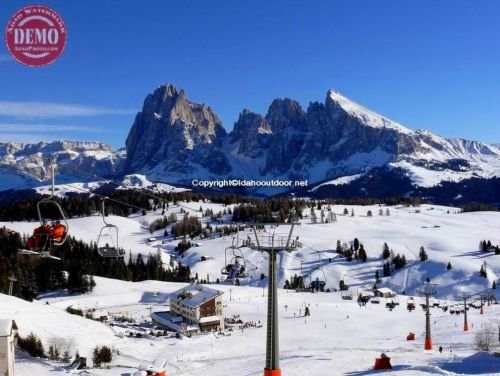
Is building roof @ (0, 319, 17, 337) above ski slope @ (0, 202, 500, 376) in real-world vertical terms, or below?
above

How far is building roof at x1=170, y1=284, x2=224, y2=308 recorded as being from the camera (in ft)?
247

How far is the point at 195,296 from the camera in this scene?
7825 cm

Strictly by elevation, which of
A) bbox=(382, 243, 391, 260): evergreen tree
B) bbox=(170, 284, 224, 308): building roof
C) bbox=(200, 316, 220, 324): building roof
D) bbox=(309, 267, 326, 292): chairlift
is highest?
bbox=(382, 243, 391, 260): evergreen tree

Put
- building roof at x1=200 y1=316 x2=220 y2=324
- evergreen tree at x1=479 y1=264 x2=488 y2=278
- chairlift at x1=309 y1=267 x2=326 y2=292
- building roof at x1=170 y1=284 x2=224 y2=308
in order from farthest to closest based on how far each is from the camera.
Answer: chairlift at x1=309 y1=267 x2=326 y2=292 → evergreen tree at x1=479 y1=264 x2=488 y2=278 → building roof at x1=170 y1=284 x2=224 y2=308 → building roof at x1=200 y1=316 x2=220 y2=324

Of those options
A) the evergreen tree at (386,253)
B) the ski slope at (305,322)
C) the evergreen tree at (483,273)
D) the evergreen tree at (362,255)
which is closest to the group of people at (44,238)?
the ski slope at (305,322)

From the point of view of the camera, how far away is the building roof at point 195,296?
75.2m

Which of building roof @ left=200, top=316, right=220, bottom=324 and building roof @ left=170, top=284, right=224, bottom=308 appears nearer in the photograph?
building roof @ left=200, top=316, right=220, bottom=324

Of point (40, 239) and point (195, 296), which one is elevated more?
point (40, 239)

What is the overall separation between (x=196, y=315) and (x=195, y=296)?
4255 millimetres

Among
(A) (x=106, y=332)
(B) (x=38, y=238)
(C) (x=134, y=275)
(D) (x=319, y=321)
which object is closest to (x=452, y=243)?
(C) (x=134, y=275)

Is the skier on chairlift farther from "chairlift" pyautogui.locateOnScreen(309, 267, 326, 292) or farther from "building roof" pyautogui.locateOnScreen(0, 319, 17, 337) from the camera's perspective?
"chairlift" pyautogui.locateOnScreen(309, 267, 326, 292)

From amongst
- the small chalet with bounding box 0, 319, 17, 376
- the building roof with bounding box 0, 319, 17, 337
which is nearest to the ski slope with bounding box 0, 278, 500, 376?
the small chalet with bounding box 0, 319, 17, 376

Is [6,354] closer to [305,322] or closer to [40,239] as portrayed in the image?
[40,239]

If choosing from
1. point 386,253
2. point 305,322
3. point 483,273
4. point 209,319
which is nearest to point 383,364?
point 305,322
